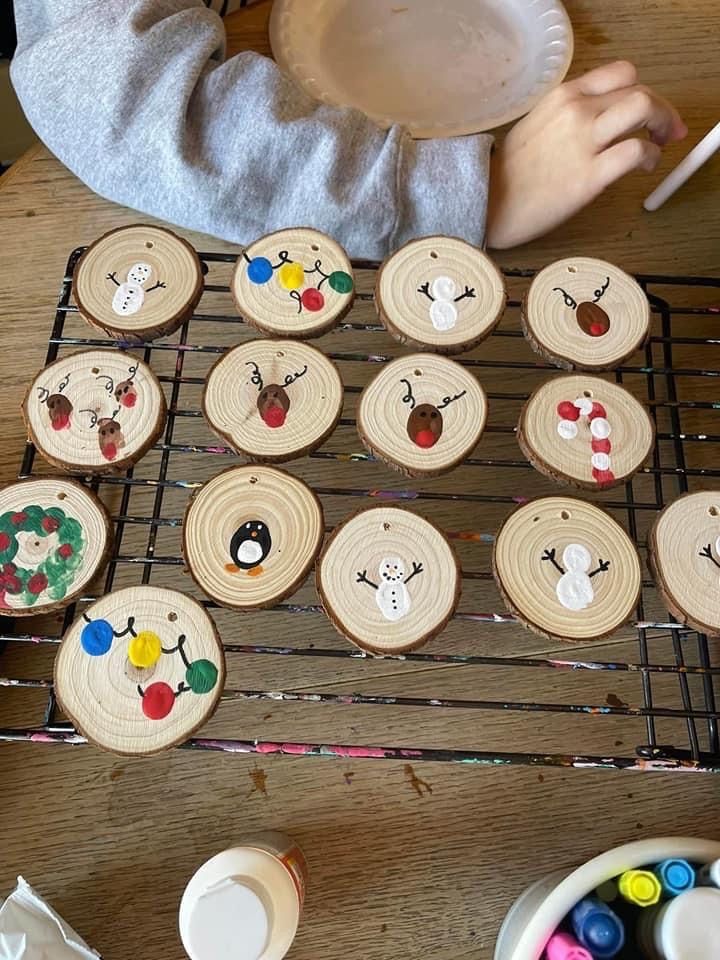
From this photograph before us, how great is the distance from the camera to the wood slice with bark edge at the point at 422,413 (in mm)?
504

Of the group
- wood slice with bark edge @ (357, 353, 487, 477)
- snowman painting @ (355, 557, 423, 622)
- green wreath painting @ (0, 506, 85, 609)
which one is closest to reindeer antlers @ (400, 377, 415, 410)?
wood slice with bark edge @ (357, 353, 487, 477)

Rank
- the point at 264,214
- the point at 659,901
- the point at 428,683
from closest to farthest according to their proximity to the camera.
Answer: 1. the point at 659,901
2. the point at 428,683
3. the point at 264,214

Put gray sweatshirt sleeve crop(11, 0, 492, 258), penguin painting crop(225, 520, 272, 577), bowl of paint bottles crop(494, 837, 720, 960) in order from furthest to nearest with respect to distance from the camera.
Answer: gray sweatshirt sleeve crop(11, 0, 492, 258) < penguin painting crop(225, 520, 272, 577) < bowl of paint bottles crop(494, 837, 720, 960)

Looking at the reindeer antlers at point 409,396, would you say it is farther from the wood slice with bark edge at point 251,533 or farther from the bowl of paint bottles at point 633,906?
the bowl of paint bottles at point 633,906

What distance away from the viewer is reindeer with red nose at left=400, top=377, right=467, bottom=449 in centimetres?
51

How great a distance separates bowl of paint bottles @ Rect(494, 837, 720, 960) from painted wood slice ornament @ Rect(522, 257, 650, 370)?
30 cm

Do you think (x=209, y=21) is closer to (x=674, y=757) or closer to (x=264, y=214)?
(x=264, y=214)

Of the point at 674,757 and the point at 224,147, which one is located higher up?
the point at 224,147

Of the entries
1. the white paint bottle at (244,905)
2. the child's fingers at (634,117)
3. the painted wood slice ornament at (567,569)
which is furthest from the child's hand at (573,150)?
the white paint bottle at (244,905)

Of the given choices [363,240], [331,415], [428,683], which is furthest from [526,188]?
[428,683]

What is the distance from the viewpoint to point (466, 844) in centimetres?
47

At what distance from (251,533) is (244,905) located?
0.20 m

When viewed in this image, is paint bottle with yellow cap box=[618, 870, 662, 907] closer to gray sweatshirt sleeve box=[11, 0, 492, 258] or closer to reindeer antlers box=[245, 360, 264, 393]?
reindeer antlers box=[245, 360, 264, 393]

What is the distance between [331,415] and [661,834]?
0.32 m
